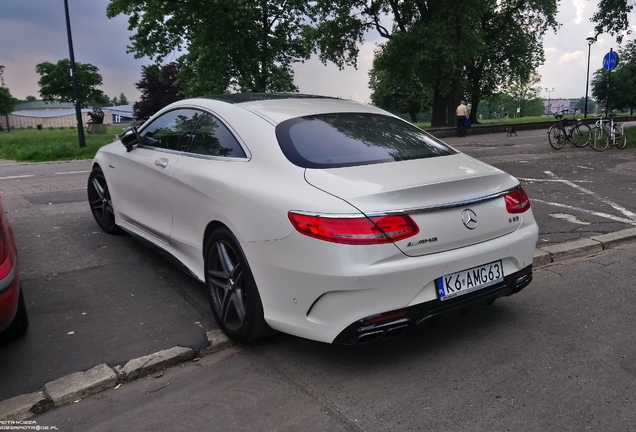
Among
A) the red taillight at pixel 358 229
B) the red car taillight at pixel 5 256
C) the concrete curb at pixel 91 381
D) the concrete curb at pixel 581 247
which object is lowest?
the concrete curb at pixel 91 381

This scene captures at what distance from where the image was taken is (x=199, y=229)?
3.96 meters

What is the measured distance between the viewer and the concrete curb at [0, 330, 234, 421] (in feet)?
9.70

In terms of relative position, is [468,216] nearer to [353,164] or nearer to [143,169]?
[353,164]

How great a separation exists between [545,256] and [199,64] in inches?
960

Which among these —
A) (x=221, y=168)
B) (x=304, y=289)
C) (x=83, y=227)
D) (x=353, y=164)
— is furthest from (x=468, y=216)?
(x=83, y=227)

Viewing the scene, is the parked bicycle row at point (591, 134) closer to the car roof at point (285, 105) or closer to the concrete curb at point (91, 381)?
the car roof at point (285, 105)

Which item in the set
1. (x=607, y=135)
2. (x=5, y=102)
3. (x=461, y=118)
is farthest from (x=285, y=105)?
(x=5, y=102)

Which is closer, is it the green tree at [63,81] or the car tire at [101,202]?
the car tire at [101,202]

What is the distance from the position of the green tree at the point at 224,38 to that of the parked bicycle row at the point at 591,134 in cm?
1542

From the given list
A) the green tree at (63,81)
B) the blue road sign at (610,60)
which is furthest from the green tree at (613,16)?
the green tree at (63,81)

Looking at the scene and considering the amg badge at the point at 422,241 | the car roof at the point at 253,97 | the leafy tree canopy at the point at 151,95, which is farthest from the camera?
the leafy tree canopy at the point at 151,95

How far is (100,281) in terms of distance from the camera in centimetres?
489

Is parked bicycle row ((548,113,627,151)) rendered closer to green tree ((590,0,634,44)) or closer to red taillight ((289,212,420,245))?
green tree ((590,0,634,44))

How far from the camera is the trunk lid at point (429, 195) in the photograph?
9.96 ft
